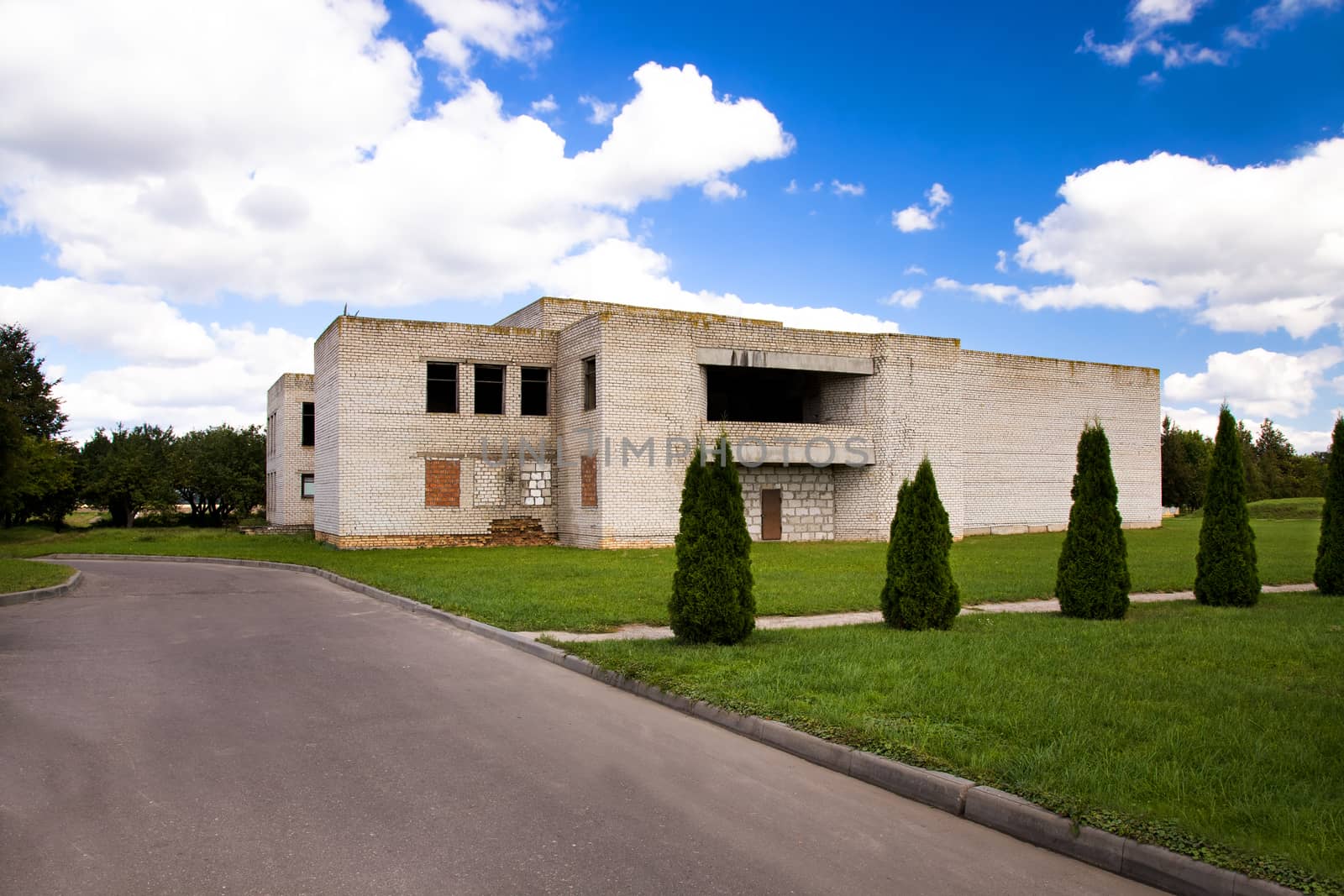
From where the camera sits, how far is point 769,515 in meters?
30.3

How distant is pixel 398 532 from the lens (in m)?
27.9

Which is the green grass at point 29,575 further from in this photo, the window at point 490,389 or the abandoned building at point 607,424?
the window at point 490,389

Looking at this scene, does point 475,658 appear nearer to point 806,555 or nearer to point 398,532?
point 806,555

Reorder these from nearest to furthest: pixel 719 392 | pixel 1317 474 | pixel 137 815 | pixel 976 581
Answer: pixel 137 815
pixel 976 581
pixel 719 392
pixel 1317 474

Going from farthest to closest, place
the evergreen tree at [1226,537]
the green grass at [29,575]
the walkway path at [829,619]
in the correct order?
the green grass at [29,575] < the evergreen tree at [1226,537] < the walkway path at [829,619]

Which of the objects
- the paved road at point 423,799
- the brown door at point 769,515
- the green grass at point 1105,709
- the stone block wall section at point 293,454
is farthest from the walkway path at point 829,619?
the stone block wall section at point 293,454

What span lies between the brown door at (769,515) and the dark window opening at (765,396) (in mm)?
3224

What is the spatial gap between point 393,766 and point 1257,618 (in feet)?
36.8

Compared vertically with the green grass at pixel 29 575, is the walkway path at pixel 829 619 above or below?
below

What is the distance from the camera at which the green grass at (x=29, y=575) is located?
1608 centimetres

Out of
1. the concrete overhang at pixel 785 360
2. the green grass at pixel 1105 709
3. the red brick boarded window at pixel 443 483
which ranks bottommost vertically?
the green grass at pixel 1105 709

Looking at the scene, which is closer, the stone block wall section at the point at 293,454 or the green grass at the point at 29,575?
the green grass at the point at 29,575

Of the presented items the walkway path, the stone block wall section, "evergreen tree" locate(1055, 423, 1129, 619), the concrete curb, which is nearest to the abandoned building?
the concrete curb

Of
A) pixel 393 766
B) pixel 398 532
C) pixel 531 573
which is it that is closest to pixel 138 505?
pixel 398 532
